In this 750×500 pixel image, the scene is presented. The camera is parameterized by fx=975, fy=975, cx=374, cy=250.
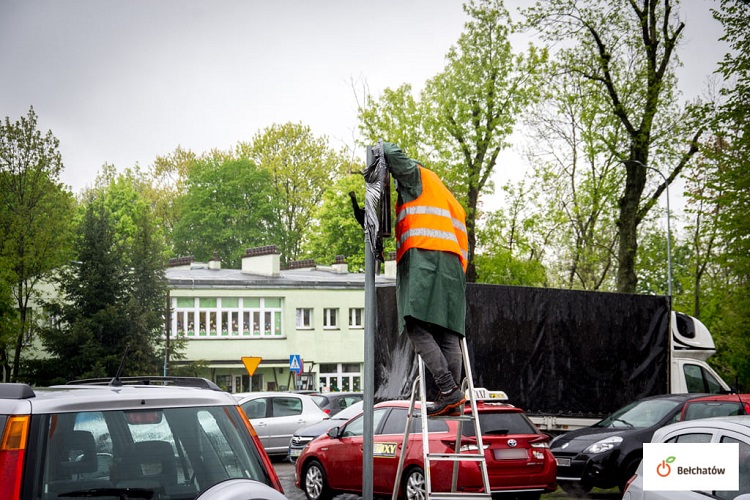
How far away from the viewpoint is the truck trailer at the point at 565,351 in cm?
1720

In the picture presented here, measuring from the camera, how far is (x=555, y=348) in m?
18.1

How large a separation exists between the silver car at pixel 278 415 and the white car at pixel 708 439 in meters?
16.2

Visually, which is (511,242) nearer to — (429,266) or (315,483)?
(315,483)

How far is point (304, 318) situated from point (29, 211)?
21.2m

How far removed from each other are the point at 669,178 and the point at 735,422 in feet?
92.6

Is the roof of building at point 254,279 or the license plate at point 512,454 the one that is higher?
the roof of building at point 254,279

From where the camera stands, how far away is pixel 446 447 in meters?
12.9

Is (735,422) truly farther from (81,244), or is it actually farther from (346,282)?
(346,282)

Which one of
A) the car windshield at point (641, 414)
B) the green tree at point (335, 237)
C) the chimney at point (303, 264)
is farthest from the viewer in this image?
the chimney at point (303, 264)

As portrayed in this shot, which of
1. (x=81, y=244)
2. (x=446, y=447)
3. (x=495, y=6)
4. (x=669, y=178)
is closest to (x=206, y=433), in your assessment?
(x=446, y=447)

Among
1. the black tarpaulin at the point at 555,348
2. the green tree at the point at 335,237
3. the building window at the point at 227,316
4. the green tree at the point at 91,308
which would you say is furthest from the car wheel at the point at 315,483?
the building window at the point at 227,316

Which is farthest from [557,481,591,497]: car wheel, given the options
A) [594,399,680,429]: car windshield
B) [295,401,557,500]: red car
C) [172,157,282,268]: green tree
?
[172,157,282,268]: green tree

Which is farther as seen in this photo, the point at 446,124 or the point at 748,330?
the point at 446,124

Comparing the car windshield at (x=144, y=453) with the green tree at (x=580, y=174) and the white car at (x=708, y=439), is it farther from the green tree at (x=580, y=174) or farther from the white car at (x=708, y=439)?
the green tree at (x=580, y=174)
